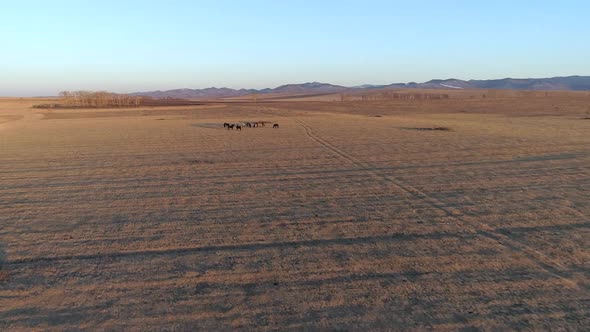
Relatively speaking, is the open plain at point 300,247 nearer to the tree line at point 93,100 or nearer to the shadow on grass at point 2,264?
the shadow on grass at point 2,264

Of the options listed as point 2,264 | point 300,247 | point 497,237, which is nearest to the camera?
point 2,264

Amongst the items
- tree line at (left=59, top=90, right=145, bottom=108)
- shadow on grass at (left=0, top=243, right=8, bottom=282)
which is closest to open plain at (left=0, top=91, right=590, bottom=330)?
shadow on grass at (left=0, top=243, right=8, bottom=282)

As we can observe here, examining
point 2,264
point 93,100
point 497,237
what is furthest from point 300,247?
point 93,100

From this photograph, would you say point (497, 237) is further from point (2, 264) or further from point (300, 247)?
point (2, 264)

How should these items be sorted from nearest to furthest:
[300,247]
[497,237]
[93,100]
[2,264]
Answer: [2,264] → [300,247] → [497,237] → [93,100]

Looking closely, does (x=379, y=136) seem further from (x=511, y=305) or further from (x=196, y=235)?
(x=511, y=305)

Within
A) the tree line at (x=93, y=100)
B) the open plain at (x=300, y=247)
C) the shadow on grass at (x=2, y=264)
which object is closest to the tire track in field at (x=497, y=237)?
the open plain at (x=300, y=247)

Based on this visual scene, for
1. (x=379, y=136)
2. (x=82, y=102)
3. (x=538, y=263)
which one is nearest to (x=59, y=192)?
(x=538, y=263)

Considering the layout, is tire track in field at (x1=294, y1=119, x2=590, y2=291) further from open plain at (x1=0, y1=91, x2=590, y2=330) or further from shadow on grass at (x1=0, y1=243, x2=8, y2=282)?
shadow on grass at (x1=0, y1=243, x2=8, y2=282)
